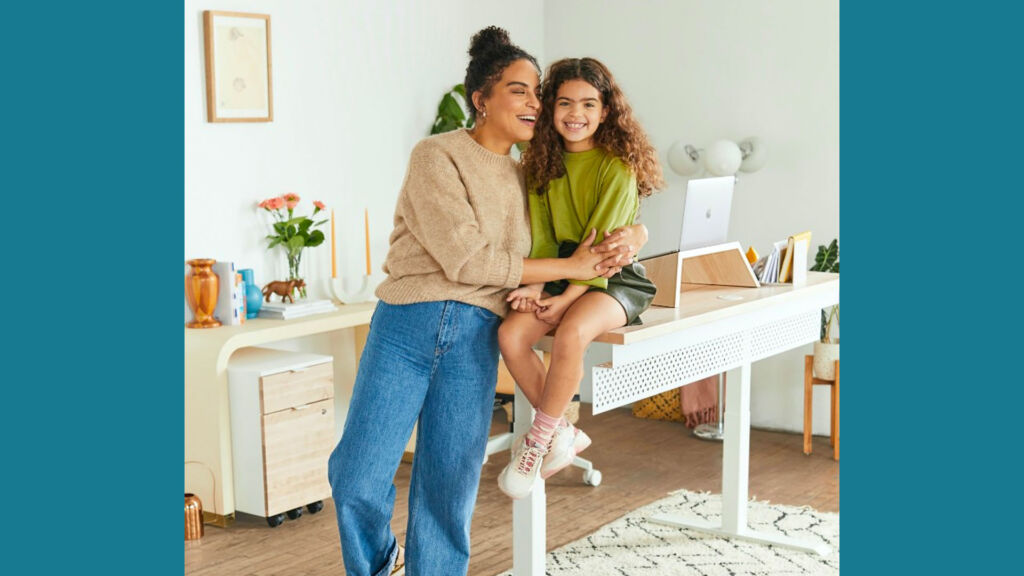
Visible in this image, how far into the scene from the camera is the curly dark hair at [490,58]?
2387 mm

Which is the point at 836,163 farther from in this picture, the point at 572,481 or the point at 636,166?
the point at 636,166

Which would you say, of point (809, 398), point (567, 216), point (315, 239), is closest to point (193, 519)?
point (315, 239)

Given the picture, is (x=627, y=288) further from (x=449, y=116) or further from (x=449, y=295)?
(x=449, y=116)

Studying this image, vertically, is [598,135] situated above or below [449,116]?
below

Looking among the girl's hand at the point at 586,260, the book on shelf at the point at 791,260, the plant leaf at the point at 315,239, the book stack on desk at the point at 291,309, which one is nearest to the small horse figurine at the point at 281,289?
the book stack on desk at the point at 291,309

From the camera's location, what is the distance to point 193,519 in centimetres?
373

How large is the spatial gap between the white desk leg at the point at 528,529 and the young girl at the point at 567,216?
0.23m

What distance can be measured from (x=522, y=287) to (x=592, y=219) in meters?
0.21

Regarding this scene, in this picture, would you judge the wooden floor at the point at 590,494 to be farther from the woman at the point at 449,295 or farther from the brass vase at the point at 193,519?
the woman at the point at 449,295

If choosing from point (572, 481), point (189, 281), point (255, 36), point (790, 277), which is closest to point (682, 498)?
point (572, 481)

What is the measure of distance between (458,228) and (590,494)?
2.13m

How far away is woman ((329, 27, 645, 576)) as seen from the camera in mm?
2340

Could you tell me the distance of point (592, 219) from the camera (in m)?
2.40

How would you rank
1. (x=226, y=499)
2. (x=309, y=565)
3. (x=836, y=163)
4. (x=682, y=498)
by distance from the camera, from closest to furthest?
(x=309, y=565), (x=226, y=499), (x=682, y=498), (x=836, y=163)
